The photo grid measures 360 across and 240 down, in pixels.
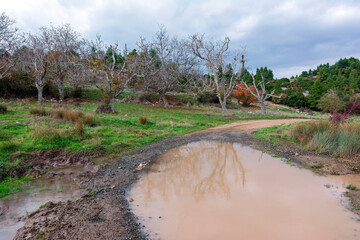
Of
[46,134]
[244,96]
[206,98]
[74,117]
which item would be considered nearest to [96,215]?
[46,134]

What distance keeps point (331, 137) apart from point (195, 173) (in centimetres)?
606

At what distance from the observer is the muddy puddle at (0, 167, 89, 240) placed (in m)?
3.90

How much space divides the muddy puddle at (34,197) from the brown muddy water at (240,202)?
1.62 meters

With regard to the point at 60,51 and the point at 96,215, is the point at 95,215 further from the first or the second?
the point at 60,51

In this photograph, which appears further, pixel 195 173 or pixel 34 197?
pixel 195 173

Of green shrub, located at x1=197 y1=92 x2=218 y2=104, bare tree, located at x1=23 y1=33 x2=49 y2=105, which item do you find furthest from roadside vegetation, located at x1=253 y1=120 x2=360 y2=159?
green shrub, located at x1=197 y1=92 x2=218 y2=104

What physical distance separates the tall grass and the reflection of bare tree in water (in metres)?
3.36

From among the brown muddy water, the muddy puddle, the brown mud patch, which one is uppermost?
the brown mud patch

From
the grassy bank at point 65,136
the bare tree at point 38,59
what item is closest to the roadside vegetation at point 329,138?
the grassy bank at point 65,136

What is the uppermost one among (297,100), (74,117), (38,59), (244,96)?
(38,59)

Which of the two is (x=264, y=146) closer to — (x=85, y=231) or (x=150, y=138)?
(x=150, y=138)

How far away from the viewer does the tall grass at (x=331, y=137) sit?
782 centimetres

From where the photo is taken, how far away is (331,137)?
8719 mm

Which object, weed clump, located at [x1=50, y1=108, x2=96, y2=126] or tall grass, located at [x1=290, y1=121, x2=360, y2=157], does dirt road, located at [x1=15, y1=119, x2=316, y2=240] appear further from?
tall grass, located at [x1=290, y1=121, x2=360, y2=157]
